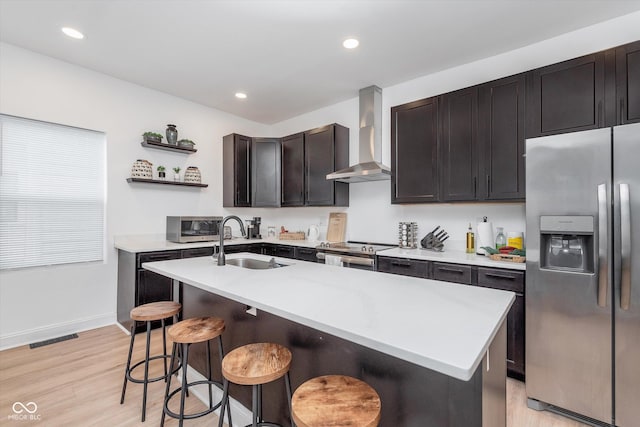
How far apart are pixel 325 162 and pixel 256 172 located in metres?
1.20

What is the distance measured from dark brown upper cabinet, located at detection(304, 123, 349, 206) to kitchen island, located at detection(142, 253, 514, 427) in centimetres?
223

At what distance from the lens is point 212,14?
239 centimetres

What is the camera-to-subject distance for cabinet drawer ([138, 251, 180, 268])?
3143mm

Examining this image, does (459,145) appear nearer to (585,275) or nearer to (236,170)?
(585,275)

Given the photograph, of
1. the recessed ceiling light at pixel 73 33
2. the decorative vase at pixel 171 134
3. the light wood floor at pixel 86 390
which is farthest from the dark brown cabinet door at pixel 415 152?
the recessed ceiling light at pixel 73 33

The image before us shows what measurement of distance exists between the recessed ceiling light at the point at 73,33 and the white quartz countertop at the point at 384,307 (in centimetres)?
239

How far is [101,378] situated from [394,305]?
8.16 ft

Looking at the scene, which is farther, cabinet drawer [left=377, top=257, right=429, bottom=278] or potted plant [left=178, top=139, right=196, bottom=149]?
potted plant [left=178, top=139, right=196, bottom=149]

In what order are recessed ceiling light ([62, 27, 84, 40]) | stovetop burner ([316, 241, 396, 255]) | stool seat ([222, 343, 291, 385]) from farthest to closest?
1. stovetop burner ([316, 241, 396, 255])
2. recessed ceiling light ([62, 27, 84, 40])
3. stool seat ([222, 343, 291, 385])

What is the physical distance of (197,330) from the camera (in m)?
1.71

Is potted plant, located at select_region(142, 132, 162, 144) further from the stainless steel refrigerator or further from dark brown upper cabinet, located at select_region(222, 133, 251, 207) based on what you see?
the stainless steel refrigerator

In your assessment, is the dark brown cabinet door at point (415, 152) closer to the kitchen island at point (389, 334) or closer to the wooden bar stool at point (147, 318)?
the kitchen island at point (389, 334)

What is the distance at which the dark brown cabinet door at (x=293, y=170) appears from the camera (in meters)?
4.33

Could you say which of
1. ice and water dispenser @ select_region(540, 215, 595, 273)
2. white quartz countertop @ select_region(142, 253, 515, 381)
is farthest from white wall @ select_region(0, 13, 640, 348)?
white quartz countertop @ select_region(142, 253, 515, 381)
